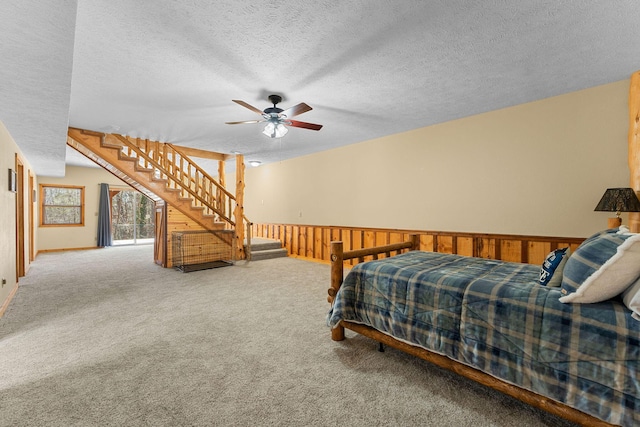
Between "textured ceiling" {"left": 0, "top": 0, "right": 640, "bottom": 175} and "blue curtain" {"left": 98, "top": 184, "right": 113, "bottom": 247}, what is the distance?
5.34 metres

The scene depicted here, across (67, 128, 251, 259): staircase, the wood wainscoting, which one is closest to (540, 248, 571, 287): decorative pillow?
the wood wainscoting

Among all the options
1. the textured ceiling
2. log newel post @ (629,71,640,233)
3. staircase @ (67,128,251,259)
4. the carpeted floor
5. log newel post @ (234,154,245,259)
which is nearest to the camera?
the carpeted floor

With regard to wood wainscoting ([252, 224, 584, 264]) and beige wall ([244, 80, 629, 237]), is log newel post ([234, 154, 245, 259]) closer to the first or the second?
wood wainscoting ([252, 224, 584, 264])

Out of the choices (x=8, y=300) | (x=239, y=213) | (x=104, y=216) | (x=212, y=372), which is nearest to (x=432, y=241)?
(x=212, y=372)

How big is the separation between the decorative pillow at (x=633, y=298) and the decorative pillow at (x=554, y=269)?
12.8 inches

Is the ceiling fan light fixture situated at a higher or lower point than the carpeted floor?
higher

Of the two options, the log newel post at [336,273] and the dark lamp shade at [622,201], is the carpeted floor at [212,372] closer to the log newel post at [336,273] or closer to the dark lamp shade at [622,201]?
the log newel post at [336,273]

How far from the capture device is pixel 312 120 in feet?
14.3

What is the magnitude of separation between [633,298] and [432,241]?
338 cm

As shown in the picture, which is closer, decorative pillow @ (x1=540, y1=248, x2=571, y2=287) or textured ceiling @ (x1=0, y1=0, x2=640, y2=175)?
decorative pillow @ (x1=540, y1=248, x2=571, y2=287)

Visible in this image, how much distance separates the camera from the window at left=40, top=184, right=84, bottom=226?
8.20 meters

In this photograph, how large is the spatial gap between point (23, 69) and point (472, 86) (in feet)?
13.7

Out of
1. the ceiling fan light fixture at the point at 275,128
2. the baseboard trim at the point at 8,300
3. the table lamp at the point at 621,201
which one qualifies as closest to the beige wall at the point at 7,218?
the baseboard trim at the point at 8,300

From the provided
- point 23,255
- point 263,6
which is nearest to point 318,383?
point 263,6
